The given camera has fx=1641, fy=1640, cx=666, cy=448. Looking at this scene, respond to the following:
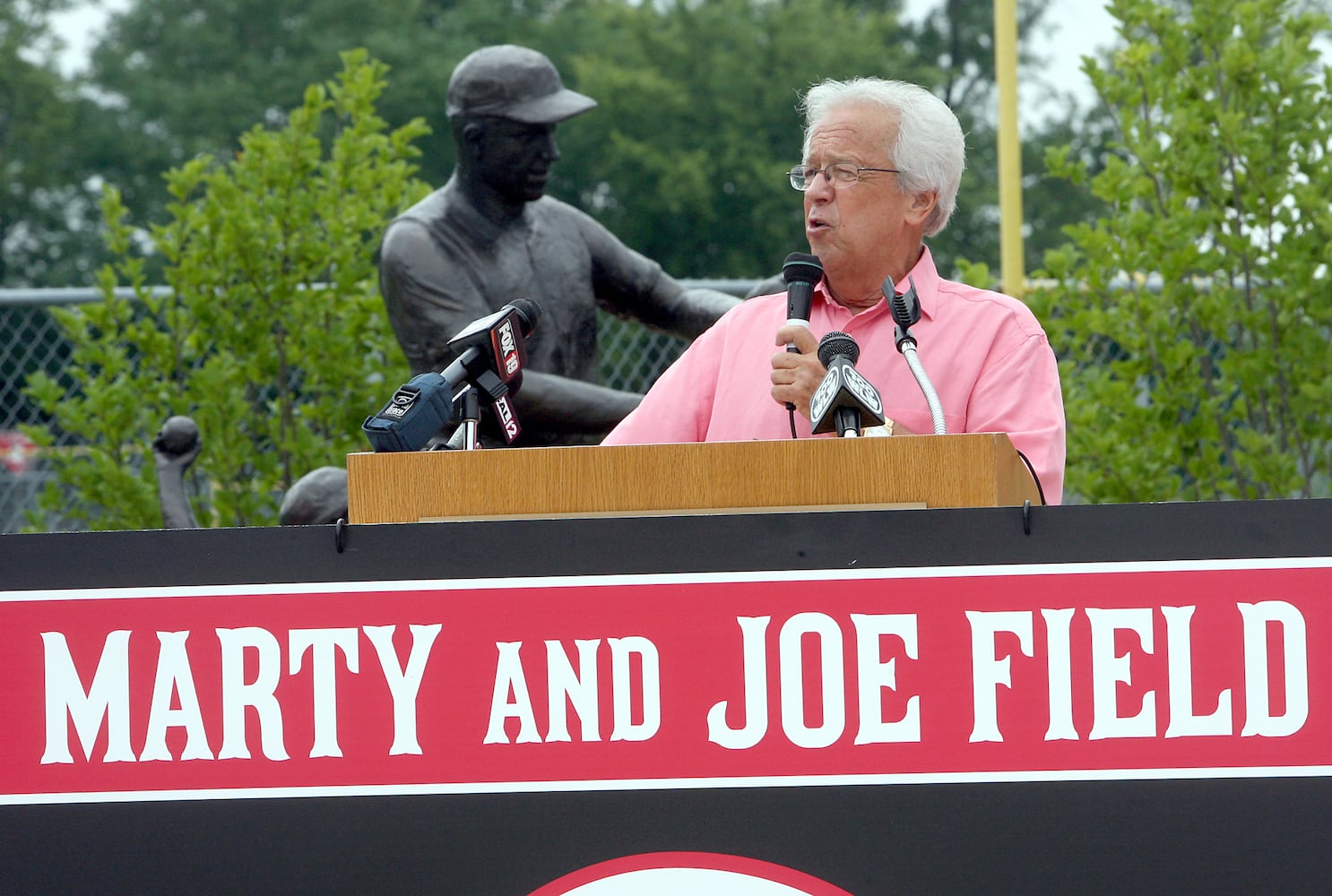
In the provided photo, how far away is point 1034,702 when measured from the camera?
192cm

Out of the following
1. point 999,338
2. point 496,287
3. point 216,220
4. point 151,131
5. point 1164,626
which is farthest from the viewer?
point 151,131

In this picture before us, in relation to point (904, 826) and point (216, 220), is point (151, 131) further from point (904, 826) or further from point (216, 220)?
point (904, 826)

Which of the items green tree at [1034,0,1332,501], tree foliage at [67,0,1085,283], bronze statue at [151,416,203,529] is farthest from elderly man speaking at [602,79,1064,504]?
tree foliage at [67,0,1085,283]

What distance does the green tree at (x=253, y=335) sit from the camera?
567 centimetres

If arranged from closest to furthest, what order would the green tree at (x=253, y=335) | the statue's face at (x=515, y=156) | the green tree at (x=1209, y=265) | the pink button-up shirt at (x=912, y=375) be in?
the pink button-up shirt at (x=912, y=375) < the statue's face at (x=515, y=156) < the green tree at (x=1209, y=265) < the green tree at (x=253, y=335)

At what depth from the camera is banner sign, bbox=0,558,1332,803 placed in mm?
1911

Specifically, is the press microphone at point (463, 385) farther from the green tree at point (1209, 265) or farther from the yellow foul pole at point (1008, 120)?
the yellow foul pole at point (1008, 120)

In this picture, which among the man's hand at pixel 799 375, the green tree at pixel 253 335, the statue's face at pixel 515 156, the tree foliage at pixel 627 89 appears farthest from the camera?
the tree foliage at pixel 627 89

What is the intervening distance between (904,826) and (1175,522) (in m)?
0.48

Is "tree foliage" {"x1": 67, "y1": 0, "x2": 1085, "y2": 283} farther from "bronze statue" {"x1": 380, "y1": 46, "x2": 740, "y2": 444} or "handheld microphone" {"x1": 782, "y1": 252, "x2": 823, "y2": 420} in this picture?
"handheld microphone" {"x1": 782, "y1": 252, "x2": 823, "y2": 420}

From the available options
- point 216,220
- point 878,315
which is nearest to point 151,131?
point 216,220

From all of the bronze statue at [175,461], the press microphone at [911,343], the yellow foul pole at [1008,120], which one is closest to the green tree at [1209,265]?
the yellow foul pole at [1008,120]

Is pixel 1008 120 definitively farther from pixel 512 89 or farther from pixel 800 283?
pixel 800 283

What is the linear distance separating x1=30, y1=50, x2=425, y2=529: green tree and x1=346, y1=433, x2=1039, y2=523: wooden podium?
3.65 metres
